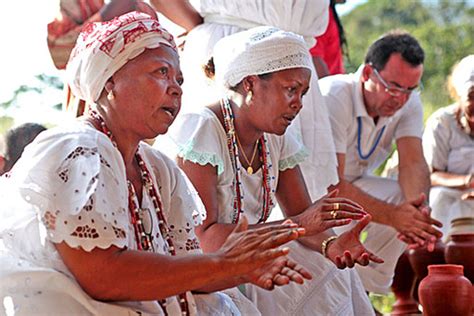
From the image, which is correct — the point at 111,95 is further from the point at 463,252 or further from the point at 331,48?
the point at 331,48

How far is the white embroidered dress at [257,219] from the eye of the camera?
13.8ft

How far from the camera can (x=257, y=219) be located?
4391 millimetres

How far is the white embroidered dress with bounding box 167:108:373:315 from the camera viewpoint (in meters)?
4.20

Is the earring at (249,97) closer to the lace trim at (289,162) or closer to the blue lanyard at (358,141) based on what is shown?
the lace trim at (289,162)

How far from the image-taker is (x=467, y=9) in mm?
27656

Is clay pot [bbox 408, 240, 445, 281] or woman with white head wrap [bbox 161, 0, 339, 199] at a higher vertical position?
woman with white head wrap [bbox 161, 0, 339, 199]

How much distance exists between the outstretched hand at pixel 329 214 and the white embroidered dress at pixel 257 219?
437mm

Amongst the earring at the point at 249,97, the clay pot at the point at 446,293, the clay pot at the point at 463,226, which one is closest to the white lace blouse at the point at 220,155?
the earring at the point at 249,97

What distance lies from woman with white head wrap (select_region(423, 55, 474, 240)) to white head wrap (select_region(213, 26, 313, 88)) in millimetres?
2693

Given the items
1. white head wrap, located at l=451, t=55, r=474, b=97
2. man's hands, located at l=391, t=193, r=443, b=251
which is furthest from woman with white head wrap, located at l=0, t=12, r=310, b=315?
white head wrap, located at l=451, t=55, r=474, b=97

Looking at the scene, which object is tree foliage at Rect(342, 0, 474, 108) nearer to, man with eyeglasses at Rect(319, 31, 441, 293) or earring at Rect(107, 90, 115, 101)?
man with eyeglasses at Rect(319, 31, 441, 293)

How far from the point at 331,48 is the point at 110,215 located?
3.54 meters

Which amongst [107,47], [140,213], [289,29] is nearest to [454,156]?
[289,29]

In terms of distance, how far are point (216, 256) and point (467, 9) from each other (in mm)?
25787
